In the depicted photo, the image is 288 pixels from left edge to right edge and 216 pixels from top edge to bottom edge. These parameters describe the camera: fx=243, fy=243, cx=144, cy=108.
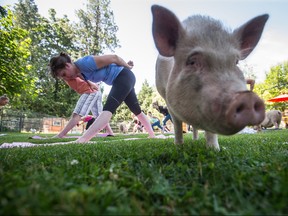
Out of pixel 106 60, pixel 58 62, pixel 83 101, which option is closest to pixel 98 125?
pixel 106 60

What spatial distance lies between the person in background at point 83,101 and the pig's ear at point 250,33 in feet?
13.4

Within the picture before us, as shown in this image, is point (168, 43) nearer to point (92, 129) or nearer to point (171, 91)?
point (171, 91)

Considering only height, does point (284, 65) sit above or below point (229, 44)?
above

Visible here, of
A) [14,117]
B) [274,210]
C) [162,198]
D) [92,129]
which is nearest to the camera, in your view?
[274,210]

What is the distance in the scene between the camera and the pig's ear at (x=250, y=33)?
315 centimetres

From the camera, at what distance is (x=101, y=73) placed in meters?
5.61

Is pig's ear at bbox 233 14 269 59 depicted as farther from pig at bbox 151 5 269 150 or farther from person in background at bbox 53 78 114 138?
person in background at bbox 53 78 114 138

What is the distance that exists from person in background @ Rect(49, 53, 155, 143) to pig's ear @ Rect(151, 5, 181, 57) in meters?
2.41

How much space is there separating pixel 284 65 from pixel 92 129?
48147 millimetres

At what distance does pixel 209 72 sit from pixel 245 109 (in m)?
0.74

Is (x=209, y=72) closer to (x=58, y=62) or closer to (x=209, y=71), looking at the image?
(x=209, y=71)

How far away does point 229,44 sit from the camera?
2.76 m

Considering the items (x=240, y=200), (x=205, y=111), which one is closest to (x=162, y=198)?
(x=240, y=200)

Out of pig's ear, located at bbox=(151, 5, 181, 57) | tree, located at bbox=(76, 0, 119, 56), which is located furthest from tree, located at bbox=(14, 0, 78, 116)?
pig's ear, located at bbox=(151, 5, 181, 57)
